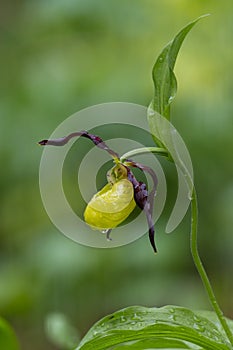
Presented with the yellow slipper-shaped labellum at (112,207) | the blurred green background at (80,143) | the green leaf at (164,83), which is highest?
the green leaf at (164,83)

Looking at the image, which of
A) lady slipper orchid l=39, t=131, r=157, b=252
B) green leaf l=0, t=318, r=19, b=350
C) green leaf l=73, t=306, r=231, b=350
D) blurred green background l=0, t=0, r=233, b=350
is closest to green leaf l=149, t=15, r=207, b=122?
lady slipper orchid l=39, t=131, r=157, b=252

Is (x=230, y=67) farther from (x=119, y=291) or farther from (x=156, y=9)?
(x=119, y=291)

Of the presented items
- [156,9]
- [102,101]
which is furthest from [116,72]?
[156,9]

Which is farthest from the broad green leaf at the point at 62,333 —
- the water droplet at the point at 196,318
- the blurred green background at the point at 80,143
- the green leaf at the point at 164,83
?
the blurred green background at the point at 80,143

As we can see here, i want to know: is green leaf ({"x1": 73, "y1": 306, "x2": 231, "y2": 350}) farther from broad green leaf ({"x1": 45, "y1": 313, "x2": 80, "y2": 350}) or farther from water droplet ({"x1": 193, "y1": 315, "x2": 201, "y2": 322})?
broad green leaf ({"x1": 45, "y1": 313, "x2": 80, "y2": 350})

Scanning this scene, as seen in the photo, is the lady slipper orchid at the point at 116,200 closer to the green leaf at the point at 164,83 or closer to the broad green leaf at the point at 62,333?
the green leaf at the point at 164,83

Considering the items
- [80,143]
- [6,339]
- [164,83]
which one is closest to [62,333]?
[6,339]

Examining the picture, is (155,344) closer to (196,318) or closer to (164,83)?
(196,318)
